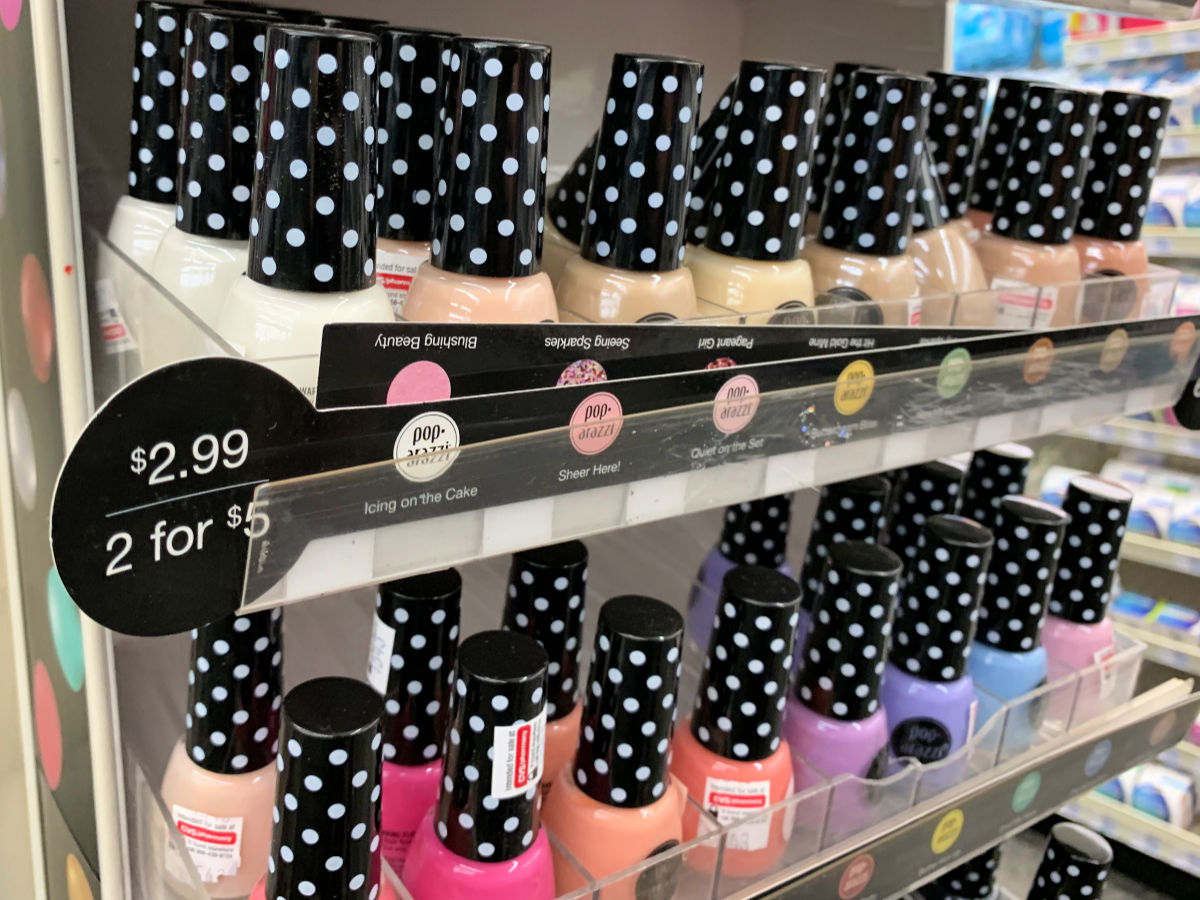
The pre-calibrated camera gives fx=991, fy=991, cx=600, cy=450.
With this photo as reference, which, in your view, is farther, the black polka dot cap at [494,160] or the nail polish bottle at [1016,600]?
the nail polish bottle at [1016,600]

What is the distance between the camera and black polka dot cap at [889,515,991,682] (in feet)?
2.79

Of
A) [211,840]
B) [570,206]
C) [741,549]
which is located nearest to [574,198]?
[570,206]

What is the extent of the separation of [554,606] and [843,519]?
342 millimetres

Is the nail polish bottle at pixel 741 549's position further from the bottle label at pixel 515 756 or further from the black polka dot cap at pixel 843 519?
the bottle label at pixel 515 756

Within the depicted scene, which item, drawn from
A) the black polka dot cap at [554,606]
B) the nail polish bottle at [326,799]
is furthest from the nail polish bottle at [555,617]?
the nail polish bottle at [326,799]

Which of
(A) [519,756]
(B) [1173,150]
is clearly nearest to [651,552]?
(A) [519,756]

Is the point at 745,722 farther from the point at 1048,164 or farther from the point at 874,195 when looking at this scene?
the point at 1048,164

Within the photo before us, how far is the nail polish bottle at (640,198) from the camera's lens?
573 mm

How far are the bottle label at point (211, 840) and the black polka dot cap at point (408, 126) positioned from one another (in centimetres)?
37

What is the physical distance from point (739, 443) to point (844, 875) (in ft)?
1.28

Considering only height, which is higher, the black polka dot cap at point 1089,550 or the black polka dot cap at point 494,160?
the black polka dot cap at point 494,160

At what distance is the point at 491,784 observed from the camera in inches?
23.2

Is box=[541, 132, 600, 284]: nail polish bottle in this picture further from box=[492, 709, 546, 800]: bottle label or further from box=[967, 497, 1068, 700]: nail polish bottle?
box=[967, 497, 1068, 700]: nail polish bottle

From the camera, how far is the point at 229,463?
381mm
